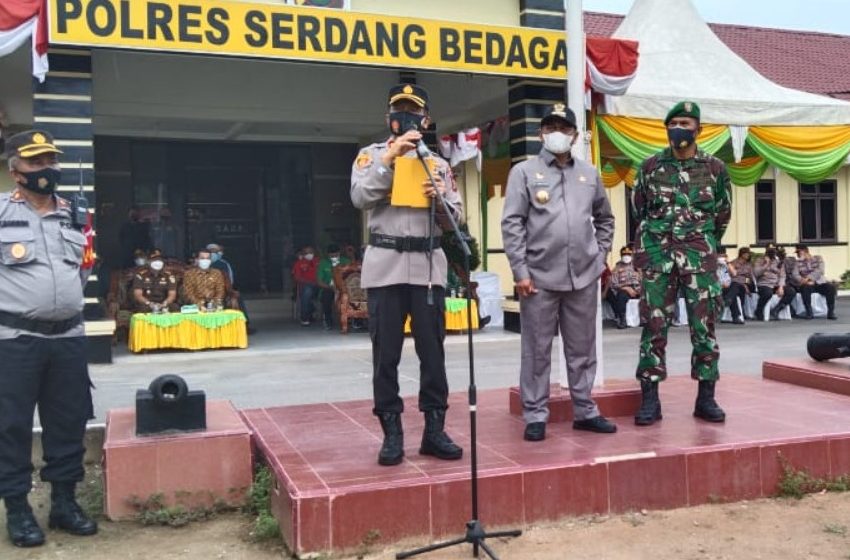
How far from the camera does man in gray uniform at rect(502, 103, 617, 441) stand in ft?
14.5

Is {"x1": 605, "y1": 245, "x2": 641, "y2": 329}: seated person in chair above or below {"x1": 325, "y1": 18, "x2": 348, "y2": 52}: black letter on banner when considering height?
below

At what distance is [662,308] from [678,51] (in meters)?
7.96

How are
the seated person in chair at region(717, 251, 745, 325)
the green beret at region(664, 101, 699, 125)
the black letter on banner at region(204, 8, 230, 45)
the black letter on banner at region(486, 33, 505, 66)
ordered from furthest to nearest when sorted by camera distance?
the seated person in chair at region(717, 251, 745, 325)
the black letter on banner at region(486, 33, 505, 66)
the black letter on banner at region(204, 8, 230, 45)
the green beret at region(664, 101, 699, 125)

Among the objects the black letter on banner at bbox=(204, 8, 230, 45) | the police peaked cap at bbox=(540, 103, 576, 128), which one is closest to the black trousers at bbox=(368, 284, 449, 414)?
the police peaked cap at bbox=(540, 103, 576, 128)

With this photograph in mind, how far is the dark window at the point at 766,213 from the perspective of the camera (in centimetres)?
1920

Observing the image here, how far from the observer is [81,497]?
4.37m

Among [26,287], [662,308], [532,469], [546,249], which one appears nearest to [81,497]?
[26,287]

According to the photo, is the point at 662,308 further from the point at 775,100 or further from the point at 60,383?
the point at 775,100

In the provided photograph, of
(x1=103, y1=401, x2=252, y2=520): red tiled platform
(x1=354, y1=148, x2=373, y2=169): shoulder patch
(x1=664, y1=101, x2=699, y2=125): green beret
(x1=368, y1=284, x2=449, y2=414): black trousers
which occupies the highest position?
(x1=664, y1=101, x2=699, y2=125): green beret

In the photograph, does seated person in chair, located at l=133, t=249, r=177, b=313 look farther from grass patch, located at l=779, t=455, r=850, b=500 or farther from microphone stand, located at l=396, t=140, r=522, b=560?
grass patch, located at l=779, t=455, r=850, b=500

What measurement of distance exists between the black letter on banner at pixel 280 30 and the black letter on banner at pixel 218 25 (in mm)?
486

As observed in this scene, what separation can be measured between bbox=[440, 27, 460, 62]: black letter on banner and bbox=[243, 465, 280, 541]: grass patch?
6557mm

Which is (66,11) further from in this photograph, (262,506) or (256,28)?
(262,506)

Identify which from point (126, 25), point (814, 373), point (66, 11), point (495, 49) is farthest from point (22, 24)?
point (814, 373)
